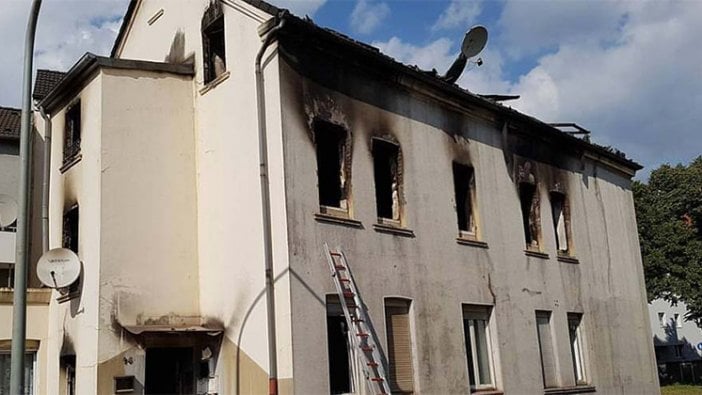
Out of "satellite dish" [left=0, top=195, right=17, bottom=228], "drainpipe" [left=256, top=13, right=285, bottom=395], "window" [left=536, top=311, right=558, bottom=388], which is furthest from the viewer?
"window" [left=536, top=311, right=558, bottom=388]

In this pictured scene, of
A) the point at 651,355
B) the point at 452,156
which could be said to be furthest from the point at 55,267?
the point at 651,355

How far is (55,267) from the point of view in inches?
534

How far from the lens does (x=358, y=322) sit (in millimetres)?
12508

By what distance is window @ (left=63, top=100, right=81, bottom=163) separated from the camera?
49.8 feet

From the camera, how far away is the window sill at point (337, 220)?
1273 centimetres

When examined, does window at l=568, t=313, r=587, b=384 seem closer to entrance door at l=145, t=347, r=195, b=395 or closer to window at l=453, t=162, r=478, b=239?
window at l=453, t=162, r=478, b=239

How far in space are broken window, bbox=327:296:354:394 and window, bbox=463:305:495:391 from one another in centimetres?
330

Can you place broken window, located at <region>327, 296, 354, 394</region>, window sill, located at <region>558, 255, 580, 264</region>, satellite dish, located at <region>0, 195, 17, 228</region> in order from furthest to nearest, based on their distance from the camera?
window sill, located at <region>558, 255, 580, 264</region> < satellite dish, located at <region>0, 195, 17, 228</region> < broken window, located at <region>327, 296, 354, 394</region>

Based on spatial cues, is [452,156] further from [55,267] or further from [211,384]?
[55,267]

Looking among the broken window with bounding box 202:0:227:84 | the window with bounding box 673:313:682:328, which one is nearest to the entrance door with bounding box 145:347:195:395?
the broken window with bounding box 202:0:227:84

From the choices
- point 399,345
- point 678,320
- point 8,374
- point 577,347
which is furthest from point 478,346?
point 678,320

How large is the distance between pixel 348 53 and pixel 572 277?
8790mm

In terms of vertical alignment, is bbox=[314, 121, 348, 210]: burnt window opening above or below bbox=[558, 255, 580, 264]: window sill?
above

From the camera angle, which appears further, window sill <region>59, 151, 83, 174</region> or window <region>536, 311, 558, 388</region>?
window <region>536, 311, 558, 388</region>
